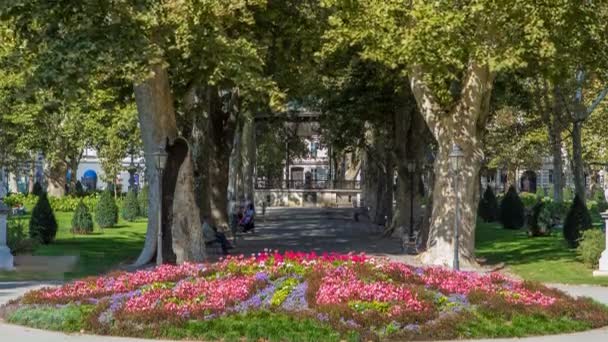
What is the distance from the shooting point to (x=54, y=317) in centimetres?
1365

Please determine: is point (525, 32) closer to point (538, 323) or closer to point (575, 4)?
point (575, 4)

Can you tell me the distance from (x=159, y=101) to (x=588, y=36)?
1103 centimetres

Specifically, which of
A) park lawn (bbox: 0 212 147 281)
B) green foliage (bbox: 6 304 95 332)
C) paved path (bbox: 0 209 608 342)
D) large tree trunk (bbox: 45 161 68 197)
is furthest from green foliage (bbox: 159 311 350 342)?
large tree trunk (bbox: 45 161 68 197)

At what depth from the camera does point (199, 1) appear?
22.4 meters

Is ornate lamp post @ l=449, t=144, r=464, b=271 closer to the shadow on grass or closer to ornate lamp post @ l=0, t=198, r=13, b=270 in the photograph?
the shadow on grass

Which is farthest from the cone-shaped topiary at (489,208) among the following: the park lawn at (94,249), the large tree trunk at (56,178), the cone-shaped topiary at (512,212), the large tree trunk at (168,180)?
the large tree trunk at (168,180)

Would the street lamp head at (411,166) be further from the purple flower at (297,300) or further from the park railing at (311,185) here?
the park railing at (311,185)

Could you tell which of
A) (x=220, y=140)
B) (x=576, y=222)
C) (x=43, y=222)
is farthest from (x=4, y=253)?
(x=576, y=222)

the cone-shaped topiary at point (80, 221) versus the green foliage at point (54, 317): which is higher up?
the cone-shaped topiary at point (80, 221)

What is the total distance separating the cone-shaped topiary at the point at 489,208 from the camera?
56219mm

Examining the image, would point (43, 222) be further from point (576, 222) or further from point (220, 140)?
point (576, 222)

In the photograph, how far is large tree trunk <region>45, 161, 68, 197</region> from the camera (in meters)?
66.9

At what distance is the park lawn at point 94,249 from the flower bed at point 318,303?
759cm

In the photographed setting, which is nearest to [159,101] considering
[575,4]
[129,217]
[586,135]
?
[575,4]
